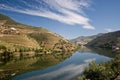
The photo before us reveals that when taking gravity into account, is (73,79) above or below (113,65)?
below

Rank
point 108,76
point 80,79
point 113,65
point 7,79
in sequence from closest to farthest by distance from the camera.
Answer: point 80,79 < point 108,76 < point 113,65 < point 7,79

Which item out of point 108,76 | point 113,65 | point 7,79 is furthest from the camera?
point 7,79

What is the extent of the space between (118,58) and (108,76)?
77.2 feet

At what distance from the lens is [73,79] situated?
123 m

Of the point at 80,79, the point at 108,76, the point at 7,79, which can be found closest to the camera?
the point at 80,79

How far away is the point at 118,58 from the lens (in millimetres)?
109938

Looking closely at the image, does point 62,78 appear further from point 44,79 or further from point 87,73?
point 87,73

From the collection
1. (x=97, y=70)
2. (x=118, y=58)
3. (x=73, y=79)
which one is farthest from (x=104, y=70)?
(x=73, y=79)

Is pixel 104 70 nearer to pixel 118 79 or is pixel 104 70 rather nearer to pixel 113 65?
pixel 118 79

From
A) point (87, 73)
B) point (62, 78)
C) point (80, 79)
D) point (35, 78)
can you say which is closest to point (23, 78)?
point (35, 78)

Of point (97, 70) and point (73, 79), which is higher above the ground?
point (97, 70)

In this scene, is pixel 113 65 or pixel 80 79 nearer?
pixel 80 79

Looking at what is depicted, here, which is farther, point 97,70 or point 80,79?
point 97,70

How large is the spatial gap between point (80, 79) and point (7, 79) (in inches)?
2234
